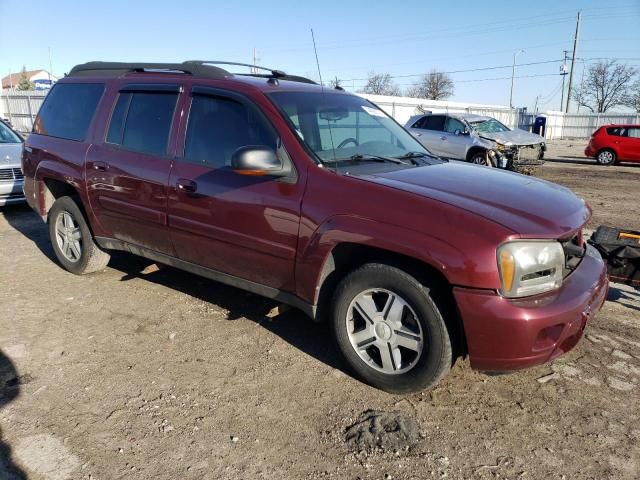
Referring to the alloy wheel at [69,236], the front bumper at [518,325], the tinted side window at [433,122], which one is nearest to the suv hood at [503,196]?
the front bumper at [518,325]

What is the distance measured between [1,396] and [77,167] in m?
2.30

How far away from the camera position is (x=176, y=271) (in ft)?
17.6

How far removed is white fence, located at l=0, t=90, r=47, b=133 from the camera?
26.5 meters

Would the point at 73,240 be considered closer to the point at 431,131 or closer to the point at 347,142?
the point at 347,142

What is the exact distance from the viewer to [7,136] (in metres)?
8.95

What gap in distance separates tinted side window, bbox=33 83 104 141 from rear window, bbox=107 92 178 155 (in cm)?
43

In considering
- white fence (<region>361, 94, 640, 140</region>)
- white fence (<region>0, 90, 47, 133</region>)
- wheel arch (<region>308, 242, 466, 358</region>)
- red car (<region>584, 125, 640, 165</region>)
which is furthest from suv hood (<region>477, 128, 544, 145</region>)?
white fence (<region>0, 90, 47, 133</region>)

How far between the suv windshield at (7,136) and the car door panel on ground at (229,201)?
21.7 ft

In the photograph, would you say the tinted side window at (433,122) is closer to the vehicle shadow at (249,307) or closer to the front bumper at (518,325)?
the vehicle shadow at (249,307)

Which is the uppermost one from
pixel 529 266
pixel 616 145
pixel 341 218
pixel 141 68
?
pixel 141 68

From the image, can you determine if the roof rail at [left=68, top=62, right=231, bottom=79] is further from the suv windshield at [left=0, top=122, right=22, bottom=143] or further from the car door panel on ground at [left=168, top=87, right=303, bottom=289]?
the suv windshield at [left=0, top=122, right=22, bottom=143]

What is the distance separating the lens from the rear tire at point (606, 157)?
1834 cm

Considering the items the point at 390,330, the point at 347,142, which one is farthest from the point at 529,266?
the point at 347,142

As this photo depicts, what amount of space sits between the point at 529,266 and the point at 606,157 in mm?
18644
